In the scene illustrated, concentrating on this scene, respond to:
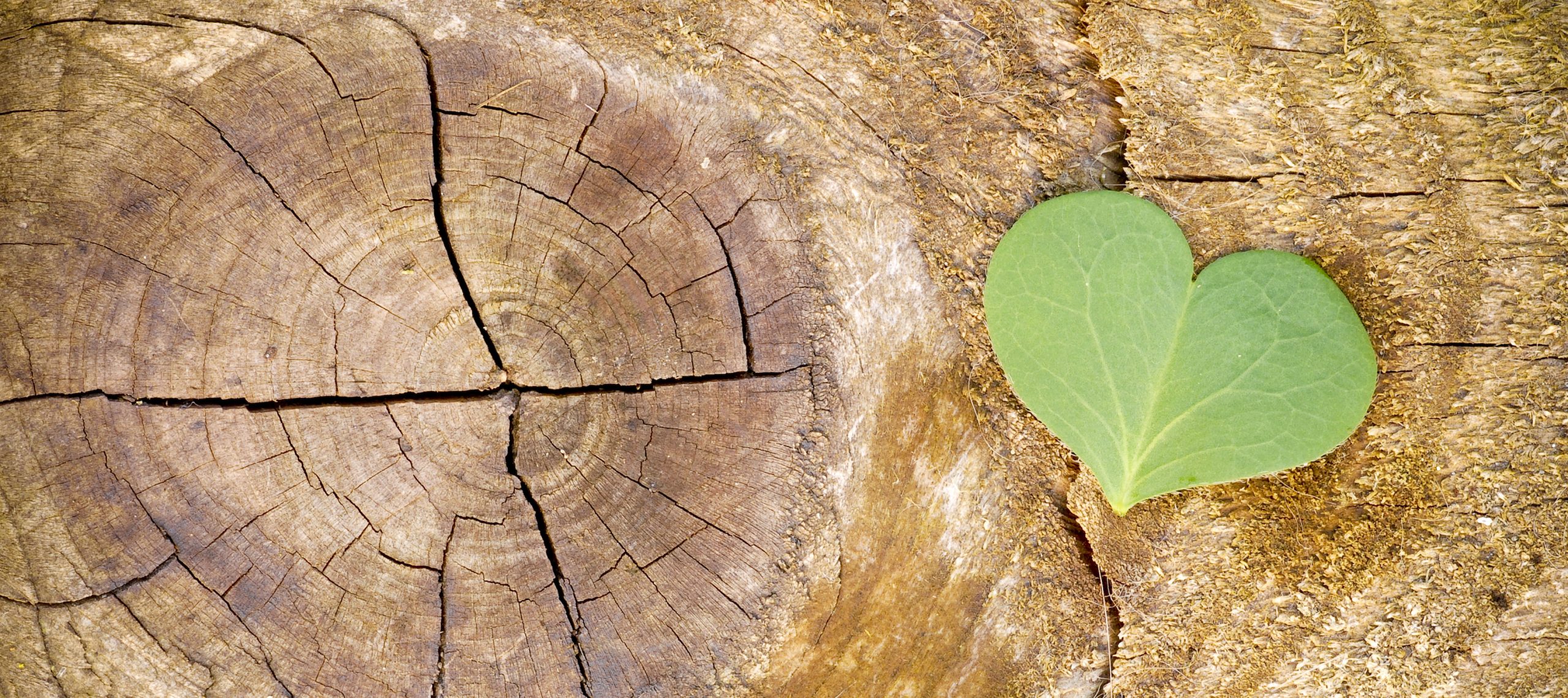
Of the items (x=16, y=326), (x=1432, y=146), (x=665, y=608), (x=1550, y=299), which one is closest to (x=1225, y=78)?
(x=1432, y=146)

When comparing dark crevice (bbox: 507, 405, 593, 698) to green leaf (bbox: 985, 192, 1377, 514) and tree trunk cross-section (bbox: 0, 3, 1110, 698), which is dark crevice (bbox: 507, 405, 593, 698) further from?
green leaf (bbox: 985, 192, 1377, 514)

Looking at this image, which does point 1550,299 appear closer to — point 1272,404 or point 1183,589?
point 1272,404

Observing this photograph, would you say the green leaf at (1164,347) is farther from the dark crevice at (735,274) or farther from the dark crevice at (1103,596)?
the dark crevice at (735,274)

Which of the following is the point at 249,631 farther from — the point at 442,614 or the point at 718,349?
the point at 718,349

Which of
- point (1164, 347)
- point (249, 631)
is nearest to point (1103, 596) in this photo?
point (1164, 347)

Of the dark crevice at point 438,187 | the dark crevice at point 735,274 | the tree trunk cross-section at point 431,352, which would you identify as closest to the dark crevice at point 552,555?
the tree trunk cross-section at point 431,352

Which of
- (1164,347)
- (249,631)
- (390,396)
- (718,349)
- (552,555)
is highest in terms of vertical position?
(390,396)
